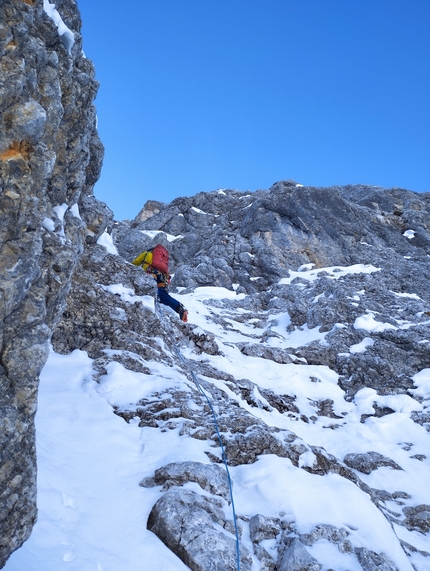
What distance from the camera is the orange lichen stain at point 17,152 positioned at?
366 cm

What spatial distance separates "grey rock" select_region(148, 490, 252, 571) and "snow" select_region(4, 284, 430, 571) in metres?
0.12

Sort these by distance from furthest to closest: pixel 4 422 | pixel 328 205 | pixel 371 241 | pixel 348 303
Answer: pixel 328 205 < pixel 371 241 < pixel 348 303 < pixel 4 422

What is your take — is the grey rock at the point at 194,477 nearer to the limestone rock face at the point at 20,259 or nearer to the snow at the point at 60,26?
the limestone rock face at the point at 20,259

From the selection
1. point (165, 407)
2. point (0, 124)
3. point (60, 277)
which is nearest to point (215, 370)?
point (165, 407)

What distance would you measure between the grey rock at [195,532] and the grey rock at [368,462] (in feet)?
16.9

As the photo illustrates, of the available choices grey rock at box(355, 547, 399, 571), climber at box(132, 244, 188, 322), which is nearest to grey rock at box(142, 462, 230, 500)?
grey rock at box(355, 547, 399, 571)

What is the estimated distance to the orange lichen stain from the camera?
3660mm

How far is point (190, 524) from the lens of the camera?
4.40m

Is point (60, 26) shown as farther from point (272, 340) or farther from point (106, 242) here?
point (272, 340)

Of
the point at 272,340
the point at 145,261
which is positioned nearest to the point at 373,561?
the point at 145,261

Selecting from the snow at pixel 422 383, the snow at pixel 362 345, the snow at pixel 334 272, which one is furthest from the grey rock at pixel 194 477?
the snow at pixel 334 272

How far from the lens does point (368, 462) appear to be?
887 cm

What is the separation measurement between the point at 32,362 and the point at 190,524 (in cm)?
245

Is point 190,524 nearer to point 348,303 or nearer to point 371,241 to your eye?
point 348,303
